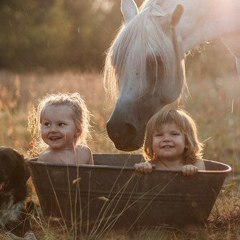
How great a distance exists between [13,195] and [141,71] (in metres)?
1.01

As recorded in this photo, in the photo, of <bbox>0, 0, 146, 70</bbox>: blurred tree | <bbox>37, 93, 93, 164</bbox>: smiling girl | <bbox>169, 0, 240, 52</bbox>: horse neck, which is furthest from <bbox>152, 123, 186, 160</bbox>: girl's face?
<bbox>0, 0, 146, 70</bbox>: blurred tree

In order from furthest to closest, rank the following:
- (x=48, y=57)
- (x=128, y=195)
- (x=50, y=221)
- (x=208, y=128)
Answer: (x=48, y=57) < (x=208, y=128) < (x=50, y=221) < (x=128, y=195)

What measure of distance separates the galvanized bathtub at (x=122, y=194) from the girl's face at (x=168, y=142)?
278mm

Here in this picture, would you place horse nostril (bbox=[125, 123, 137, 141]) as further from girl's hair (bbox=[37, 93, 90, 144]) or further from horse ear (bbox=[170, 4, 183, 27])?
horse ear (bbox=[170, 4, 183, 27])

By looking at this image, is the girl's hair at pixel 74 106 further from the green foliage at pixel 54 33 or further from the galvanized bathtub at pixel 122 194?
the green foliage at pixel 54 33

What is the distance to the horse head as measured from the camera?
133 inches

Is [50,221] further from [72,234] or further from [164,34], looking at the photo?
[164,34]

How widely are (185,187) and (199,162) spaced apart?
0.36 meters

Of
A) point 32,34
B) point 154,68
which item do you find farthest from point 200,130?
point 32,34

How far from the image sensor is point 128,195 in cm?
281

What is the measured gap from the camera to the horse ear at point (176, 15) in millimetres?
3514

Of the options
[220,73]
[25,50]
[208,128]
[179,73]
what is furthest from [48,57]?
[179,73]

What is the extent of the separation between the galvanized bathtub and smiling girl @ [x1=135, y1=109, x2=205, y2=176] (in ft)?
0.79

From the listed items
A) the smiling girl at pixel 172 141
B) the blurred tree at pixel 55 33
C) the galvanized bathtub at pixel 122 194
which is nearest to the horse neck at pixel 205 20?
the smiling girl at pixel 172 141
